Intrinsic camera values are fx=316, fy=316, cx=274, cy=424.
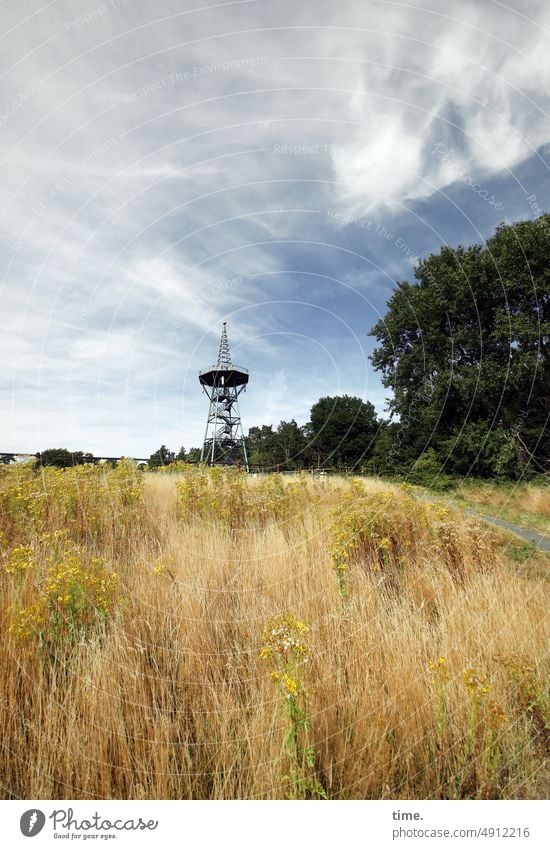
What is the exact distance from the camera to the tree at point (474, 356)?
368 inches

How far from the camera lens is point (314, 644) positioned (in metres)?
2.68

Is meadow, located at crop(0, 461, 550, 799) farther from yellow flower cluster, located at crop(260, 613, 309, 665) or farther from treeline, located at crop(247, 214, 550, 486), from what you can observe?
treeline, located at crop(247, 214, 550, 486)

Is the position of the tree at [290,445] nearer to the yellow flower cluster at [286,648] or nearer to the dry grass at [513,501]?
the dry grass at [513,501]

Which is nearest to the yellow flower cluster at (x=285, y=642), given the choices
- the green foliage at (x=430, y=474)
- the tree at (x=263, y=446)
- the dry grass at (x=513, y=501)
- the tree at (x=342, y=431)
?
the dry grass at (x=513, y=501)

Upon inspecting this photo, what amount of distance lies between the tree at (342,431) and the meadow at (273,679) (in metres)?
11.1

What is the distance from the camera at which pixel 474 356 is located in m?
10.7

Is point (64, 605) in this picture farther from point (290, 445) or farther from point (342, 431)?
point (342, 431)

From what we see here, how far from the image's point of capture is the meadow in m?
1.80

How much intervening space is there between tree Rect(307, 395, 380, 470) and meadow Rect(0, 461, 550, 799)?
11054 millimetres

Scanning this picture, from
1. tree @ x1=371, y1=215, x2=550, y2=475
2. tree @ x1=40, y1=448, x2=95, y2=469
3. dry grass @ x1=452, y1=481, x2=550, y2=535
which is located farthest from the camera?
tree @ x1=40, y1=448, x2=95, y2=469

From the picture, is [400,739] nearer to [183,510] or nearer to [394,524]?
[394,524]

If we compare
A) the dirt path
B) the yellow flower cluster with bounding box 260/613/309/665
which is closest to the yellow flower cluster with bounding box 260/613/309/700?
the yellow flower cluster with bounding box 260/613/309/665

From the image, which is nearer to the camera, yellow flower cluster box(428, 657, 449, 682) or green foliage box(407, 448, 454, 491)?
yellow flower cluster box(428, 657, 449, 682)
